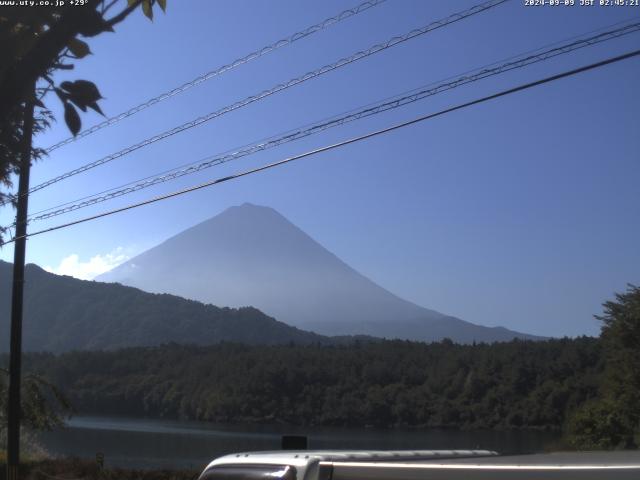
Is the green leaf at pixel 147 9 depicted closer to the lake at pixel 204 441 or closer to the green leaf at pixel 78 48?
the green leaf at pixel 78 48

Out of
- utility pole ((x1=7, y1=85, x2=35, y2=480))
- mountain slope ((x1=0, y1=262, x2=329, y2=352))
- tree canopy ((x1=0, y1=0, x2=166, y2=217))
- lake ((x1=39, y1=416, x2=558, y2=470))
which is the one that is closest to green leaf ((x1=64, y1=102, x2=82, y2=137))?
tree canopy ((x1=0, y1=0, x2=166, y2=217))

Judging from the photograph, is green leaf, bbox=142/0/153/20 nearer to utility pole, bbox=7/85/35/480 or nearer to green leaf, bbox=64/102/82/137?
green leaf, bbox=64/102/82/137

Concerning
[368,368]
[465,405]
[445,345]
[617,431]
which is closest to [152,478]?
[617,431]

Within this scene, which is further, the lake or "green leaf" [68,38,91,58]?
the lake

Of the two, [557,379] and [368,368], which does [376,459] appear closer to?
[557,379]

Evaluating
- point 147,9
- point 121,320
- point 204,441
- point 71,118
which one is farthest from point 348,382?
point 121,320

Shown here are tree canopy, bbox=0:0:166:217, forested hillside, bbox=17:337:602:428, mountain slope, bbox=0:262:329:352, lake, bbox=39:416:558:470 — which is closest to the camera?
tree canopy, bbox=0:0:166:217

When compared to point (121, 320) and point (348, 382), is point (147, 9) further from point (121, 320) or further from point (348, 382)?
point (121, 320)

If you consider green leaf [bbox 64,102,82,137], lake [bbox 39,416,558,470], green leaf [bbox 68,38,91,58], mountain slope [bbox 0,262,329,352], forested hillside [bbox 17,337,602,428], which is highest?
mountain slope [bbox 0,262,329,352]
